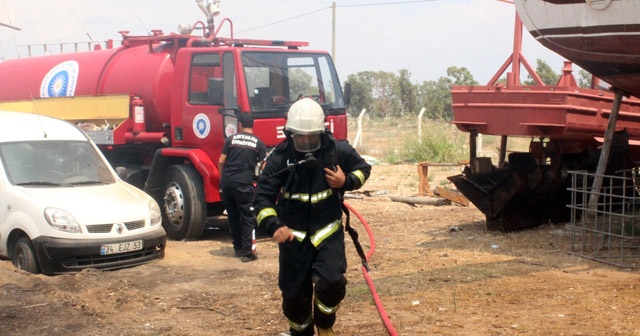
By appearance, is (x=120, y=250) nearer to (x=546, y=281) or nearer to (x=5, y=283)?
(x=5, y=283)

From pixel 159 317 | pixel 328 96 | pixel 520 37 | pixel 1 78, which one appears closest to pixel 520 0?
pixel 520 37

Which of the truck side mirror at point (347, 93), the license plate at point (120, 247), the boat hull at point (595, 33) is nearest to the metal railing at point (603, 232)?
the boat hull at point (595, 33)

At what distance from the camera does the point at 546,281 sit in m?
8.02

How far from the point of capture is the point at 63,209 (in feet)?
29.1

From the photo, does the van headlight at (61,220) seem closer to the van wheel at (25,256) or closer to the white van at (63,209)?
the white van at (63,209)

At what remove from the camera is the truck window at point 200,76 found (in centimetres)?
1112

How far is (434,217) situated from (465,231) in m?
1.41

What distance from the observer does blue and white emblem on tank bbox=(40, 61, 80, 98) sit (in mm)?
13495

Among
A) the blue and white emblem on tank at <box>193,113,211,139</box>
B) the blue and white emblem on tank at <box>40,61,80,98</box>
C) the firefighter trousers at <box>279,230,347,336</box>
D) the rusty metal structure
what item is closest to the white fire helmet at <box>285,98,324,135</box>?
the firefighter trousers at <box>279,230,347,336</box>

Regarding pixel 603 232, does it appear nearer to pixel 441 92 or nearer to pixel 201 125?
pixel 201 125

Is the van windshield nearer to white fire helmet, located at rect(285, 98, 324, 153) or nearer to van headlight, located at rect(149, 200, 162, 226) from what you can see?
van headlight, located at rect(149, 200, 162, 226)

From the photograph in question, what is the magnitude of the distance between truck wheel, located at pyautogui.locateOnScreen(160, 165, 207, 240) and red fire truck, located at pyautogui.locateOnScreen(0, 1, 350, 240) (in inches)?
0.5

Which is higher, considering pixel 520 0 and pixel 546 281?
pixel 520 0

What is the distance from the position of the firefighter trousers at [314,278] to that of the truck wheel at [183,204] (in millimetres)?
5418
